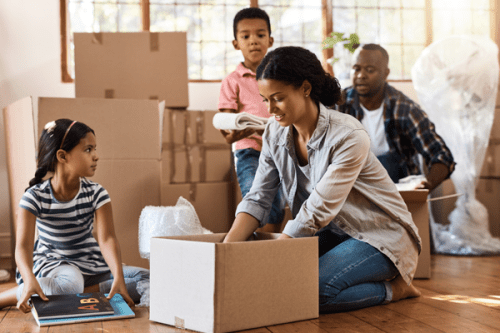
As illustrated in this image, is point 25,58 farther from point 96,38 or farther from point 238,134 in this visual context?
point 238,134

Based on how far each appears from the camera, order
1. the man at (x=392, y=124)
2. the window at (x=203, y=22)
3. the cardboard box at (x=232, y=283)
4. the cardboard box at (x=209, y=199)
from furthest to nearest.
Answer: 1. the window at (x=203, y=22)
2. the cardboard box at (x=209, y=199)
3. the man at (x=392, y=124)
4. the cardboard box at (x=232, y=283)

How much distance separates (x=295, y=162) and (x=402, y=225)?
13.4 inches

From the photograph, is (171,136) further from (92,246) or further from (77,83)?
(92,246)

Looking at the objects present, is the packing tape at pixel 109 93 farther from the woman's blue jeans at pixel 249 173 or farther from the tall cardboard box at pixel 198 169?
the woman's blue jeans at pixel 249 173

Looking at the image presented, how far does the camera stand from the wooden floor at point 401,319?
44.7 inches

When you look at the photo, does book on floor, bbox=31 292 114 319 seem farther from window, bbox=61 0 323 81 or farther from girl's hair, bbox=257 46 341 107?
window, bbox=61 0 323 81

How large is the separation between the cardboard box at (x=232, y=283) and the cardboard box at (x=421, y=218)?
2.47 ft

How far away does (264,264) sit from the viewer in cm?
110

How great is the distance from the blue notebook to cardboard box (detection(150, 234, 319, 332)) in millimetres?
112

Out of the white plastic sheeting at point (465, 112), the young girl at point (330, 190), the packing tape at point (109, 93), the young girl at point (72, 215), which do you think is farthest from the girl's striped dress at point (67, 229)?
the white plastic sheeting at point (465, 112)

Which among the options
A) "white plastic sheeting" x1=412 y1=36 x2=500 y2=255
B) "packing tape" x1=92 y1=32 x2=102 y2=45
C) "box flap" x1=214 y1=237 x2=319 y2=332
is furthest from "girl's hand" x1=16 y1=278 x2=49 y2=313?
"white plastic sheeting" x1=412 y1=36 x2=500 y2=255

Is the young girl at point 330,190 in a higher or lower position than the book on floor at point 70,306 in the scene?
higher

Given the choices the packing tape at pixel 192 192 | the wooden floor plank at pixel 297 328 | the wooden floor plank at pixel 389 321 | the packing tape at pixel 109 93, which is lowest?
the wooden floor plank at pixel 389 321

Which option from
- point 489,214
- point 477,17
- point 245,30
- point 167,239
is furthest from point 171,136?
point 477,17
